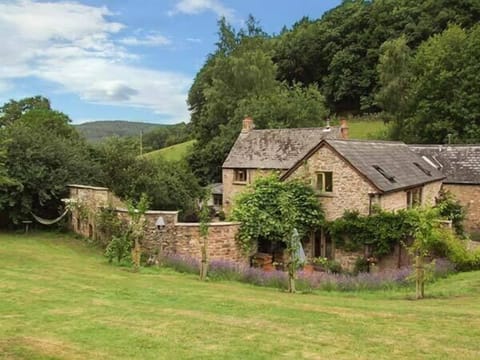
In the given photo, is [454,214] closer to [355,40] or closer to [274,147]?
[274,147]

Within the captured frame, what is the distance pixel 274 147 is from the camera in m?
37.1

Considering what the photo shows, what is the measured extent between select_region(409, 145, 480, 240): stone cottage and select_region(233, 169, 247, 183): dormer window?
1376 centimetres

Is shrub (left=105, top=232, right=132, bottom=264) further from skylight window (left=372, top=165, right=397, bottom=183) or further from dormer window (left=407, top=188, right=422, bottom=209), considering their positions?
dormer window (left=407, top=188, right=422, bottom=209)

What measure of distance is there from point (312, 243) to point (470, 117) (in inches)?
1101

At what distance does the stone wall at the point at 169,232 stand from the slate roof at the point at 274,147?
14215mm

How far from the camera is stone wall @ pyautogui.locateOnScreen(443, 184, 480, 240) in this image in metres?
31.7

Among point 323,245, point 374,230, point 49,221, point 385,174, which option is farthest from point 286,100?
point 49,221

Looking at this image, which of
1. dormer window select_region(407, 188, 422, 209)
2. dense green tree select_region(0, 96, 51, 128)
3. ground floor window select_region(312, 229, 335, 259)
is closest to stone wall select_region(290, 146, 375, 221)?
ground floor window select_region(312, 229, 335, 259)

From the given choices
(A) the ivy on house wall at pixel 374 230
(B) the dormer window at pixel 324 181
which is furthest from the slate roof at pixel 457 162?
(A) the ivy on house wall at pixel 374 230

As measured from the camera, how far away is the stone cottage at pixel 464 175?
31.9 metres

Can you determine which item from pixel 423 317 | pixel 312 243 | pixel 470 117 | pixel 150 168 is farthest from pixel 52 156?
pixel 470 117

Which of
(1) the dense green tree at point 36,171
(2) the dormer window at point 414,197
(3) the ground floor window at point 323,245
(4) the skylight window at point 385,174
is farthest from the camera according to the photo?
(2) the dormer window at point 414,197

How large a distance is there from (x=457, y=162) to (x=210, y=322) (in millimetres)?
30168

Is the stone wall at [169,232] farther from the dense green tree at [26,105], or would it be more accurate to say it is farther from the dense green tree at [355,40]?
the dense green tree at [26,105]
